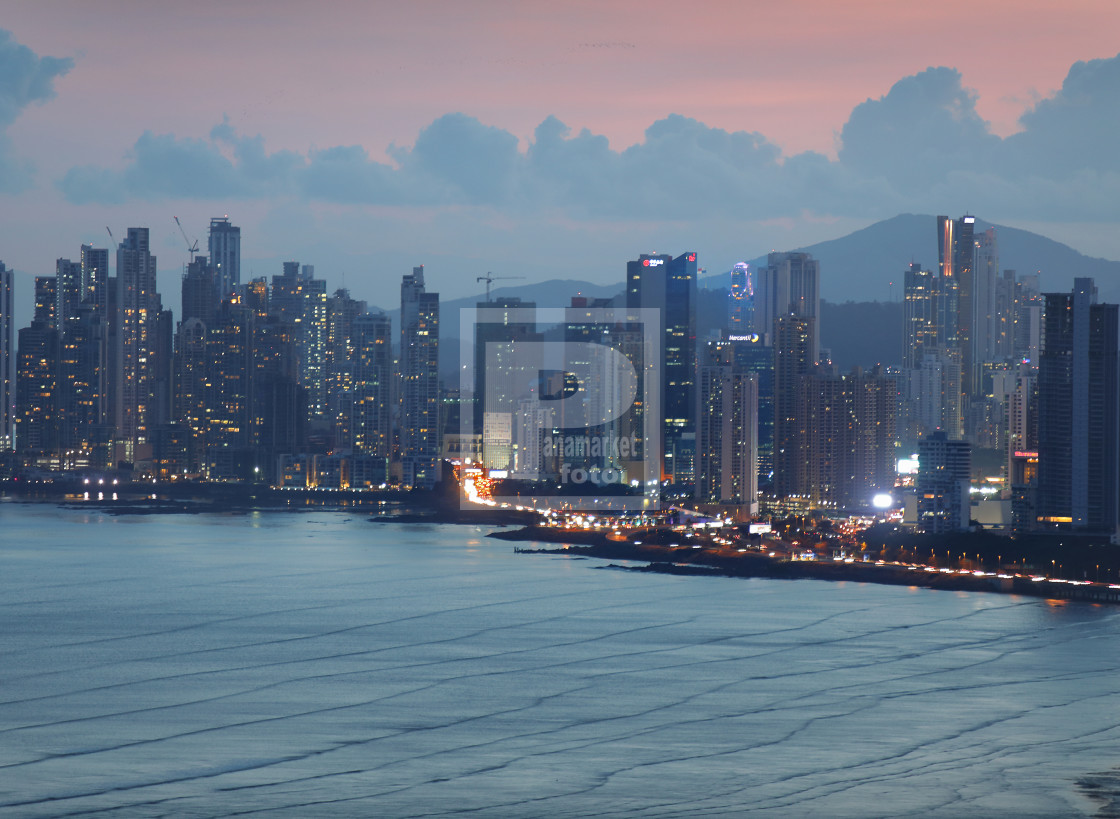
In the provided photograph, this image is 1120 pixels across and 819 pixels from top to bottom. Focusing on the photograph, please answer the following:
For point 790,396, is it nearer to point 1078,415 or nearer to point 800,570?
point 1078,415

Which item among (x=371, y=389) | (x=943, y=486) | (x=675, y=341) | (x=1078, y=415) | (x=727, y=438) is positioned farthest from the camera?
(x=371, y=389)

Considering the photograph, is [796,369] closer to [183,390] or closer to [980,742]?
[183,390]

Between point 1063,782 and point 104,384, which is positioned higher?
point 104,384

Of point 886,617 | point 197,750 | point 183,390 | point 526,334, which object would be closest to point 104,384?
point 183,390

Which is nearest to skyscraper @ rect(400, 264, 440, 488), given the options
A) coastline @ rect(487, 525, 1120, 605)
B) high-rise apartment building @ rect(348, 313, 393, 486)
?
high-rise apartment building @ rect(348, 313, 393, 486)

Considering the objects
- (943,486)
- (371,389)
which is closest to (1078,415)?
(943,486)
